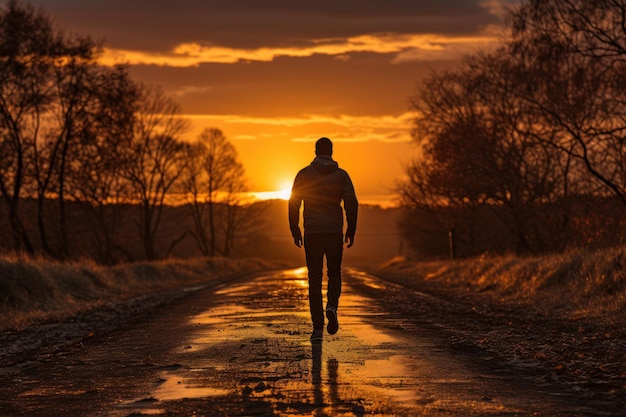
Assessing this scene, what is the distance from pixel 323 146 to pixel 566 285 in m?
9.96

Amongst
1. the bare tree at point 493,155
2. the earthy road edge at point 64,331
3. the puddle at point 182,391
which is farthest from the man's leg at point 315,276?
the bare tree at point 493,155

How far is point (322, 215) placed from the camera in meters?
11.7

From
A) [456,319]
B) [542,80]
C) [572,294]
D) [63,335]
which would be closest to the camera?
[63,335]

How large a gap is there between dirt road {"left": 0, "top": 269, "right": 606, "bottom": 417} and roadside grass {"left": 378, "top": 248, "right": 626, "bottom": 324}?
3.67m

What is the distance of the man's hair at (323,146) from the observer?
1183 cm

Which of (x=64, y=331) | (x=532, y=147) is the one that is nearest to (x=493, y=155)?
(x=532, y=147)

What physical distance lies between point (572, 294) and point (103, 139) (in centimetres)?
2984

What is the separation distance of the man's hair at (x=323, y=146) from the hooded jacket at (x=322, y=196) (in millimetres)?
67

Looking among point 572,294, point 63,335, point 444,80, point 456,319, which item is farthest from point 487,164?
point 63,335

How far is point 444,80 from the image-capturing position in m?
48.4

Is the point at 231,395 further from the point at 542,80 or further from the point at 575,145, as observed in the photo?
the point at 542,80

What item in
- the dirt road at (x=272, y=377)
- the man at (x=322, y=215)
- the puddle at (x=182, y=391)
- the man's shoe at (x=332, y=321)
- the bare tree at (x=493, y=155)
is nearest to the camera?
the dirt road at (x=272, y=377)

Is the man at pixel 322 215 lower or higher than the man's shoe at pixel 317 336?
higher

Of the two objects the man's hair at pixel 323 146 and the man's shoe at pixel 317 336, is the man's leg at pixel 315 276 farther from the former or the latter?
the man's hair at pixel 323 146
